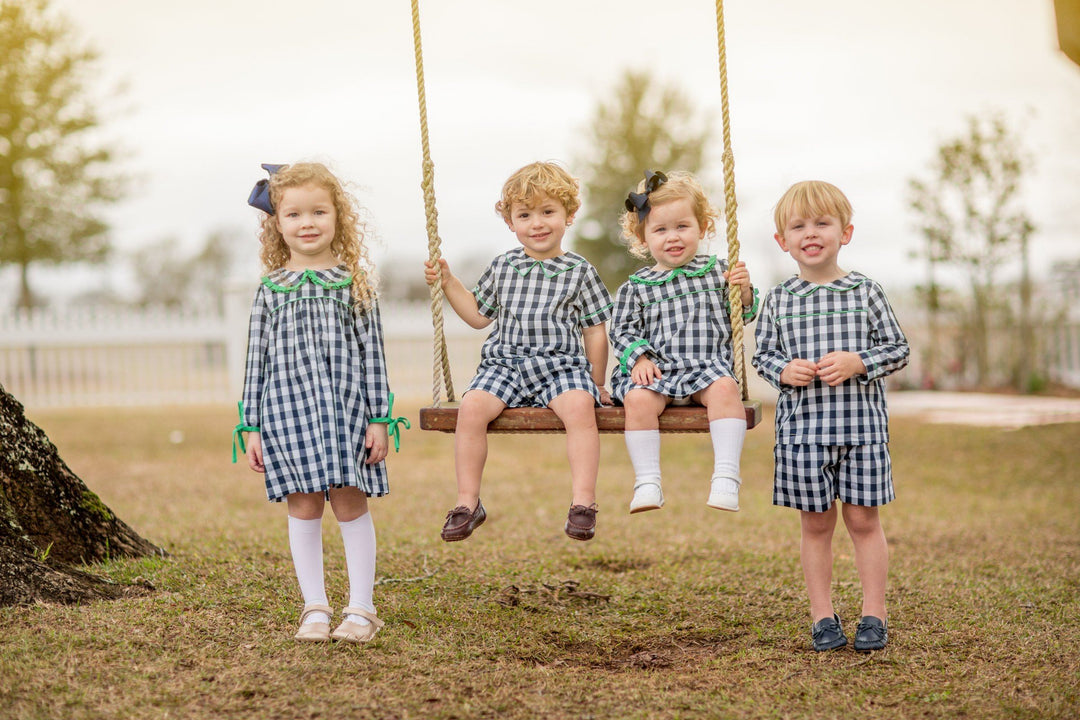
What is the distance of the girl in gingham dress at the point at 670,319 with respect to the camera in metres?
3.68

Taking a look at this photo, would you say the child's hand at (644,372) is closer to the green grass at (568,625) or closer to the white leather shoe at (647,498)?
the white leather shoe at (647,498)

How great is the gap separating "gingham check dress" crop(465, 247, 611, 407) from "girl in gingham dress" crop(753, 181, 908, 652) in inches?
27.3

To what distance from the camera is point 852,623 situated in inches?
163

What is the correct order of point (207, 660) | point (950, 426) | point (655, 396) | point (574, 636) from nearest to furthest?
point (207, 660)
point (655, 396)
point (574, 636)
point (950, 426)

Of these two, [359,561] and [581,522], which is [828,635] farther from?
[359,561]

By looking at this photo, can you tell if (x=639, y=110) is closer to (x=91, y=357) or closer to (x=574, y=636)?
(x=91, y=357)

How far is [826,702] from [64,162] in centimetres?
2097

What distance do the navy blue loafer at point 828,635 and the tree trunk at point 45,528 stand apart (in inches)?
106

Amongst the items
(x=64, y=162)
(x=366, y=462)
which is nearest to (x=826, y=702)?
(x=366, y=462)

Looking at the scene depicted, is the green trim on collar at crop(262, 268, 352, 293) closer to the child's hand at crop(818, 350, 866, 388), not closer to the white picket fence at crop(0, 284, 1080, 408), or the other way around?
the child's hand at crop(818, 350, 866, 388)

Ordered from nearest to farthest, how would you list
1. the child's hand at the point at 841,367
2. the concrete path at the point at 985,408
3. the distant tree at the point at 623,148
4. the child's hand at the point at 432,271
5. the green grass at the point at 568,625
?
the green grass at the point at 568,625, the child's hand at the point at 841,367, the child's hand at the point at 432,271, the concrete path at the point at 985,408, the distant tree at the point at 623,148

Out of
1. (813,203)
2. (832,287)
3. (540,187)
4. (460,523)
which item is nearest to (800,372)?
(832,287)

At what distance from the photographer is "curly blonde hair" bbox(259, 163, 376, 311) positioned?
3666mm

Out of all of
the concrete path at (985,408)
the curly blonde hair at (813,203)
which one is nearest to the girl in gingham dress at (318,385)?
the curly blonde hair at (813,203)
